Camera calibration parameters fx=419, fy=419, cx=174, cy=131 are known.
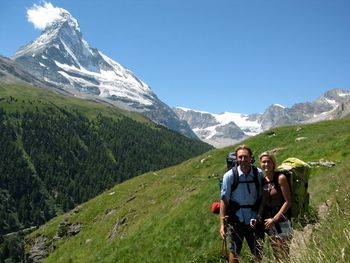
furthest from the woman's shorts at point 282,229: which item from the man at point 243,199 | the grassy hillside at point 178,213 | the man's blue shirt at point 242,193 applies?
the grassy hillside at point 178,213

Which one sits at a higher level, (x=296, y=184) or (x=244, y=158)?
(x=244, y=158)

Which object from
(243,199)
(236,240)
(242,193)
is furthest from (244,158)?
(236,240)

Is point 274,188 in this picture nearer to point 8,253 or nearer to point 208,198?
point 208,198

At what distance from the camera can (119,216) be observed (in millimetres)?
35938

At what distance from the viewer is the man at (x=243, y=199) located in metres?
10.3

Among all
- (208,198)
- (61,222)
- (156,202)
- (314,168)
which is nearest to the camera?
(314,168)

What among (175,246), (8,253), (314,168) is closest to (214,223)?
(175,246)

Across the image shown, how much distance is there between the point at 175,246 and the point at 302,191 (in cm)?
1205

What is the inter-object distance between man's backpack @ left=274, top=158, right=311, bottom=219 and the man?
632 mm

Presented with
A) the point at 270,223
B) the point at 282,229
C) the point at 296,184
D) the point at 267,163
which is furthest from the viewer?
the point at 296,184

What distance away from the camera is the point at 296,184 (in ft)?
34.7

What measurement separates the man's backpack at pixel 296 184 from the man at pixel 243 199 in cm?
63

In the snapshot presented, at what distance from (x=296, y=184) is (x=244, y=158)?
1562 millimetres

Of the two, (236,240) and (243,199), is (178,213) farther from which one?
(243,199)
